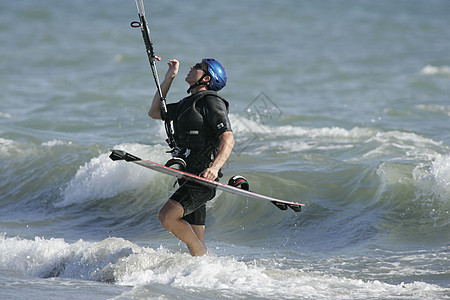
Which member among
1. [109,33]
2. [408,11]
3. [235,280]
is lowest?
[235,280]

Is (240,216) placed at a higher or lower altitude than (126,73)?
lower

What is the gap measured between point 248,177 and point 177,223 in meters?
4.94

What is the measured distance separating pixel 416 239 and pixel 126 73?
17.5m

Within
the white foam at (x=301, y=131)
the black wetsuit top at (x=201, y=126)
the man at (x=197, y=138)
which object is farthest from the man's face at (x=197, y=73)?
the white foam at (x=301, y=131)

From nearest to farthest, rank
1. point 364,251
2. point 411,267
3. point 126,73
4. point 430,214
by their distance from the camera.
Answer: point 411,267 → point 364,251 → point 430,214 → point 126,73

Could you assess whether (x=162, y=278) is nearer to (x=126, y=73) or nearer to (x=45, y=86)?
(x=45, y=86)

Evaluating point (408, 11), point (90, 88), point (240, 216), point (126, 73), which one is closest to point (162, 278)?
point (240, 216)

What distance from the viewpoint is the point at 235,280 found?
5.63 m

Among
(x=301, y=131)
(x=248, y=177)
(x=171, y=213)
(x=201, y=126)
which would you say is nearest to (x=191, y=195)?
(x=171, y=213)

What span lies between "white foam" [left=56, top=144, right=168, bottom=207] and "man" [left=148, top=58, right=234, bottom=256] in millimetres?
4881

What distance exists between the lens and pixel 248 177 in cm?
1036

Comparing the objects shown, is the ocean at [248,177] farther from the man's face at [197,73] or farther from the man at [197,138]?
the man's face at [197,73]

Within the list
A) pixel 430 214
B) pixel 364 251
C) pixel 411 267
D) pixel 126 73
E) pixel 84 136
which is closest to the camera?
pixel 411 267

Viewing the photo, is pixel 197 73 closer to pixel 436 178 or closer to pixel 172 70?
pixel 172 70
